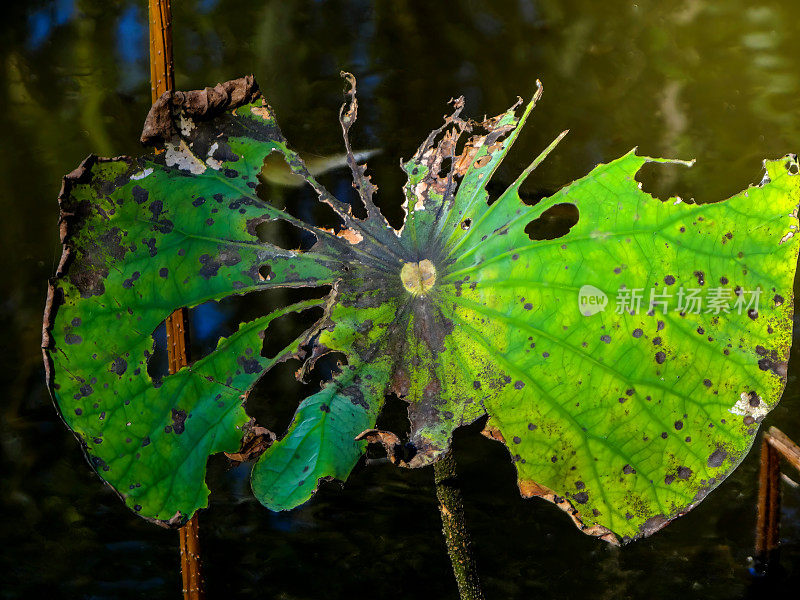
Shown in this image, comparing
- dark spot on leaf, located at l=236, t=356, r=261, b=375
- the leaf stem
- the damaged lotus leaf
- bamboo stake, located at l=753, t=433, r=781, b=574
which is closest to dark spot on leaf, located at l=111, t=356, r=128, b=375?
the damaged lotus leaf

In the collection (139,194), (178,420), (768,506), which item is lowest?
(768,506)

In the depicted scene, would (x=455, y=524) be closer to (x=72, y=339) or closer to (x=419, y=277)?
(x=419, y=277)

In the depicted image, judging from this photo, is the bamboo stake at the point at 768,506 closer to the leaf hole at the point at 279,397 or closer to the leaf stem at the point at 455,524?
the leaf stem at the point at 455,524

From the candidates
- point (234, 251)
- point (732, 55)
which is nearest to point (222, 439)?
point (234, 251)

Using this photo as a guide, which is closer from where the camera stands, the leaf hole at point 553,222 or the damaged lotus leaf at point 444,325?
the damaged lotus leaf at point 444,325

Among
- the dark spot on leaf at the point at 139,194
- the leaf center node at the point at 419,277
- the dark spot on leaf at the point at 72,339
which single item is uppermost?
the dark spot on leaf at the point at 139,194

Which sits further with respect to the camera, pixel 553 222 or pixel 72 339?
pixel 553 222

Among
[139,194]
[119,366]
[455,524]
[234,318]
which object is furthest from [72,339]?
[455,524]

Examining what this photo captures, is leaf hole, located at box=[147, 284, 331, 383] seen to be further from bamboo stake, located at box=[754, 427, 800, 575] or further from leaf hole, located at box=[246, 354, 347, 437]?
bamboo stake, located at box=[754, 427, 800, 575]

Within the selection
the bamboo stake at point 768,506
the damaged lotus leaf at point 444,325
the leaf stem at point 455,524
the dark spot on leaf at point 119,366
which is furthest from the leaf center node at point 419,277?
the bamboo stake at point 768,506
